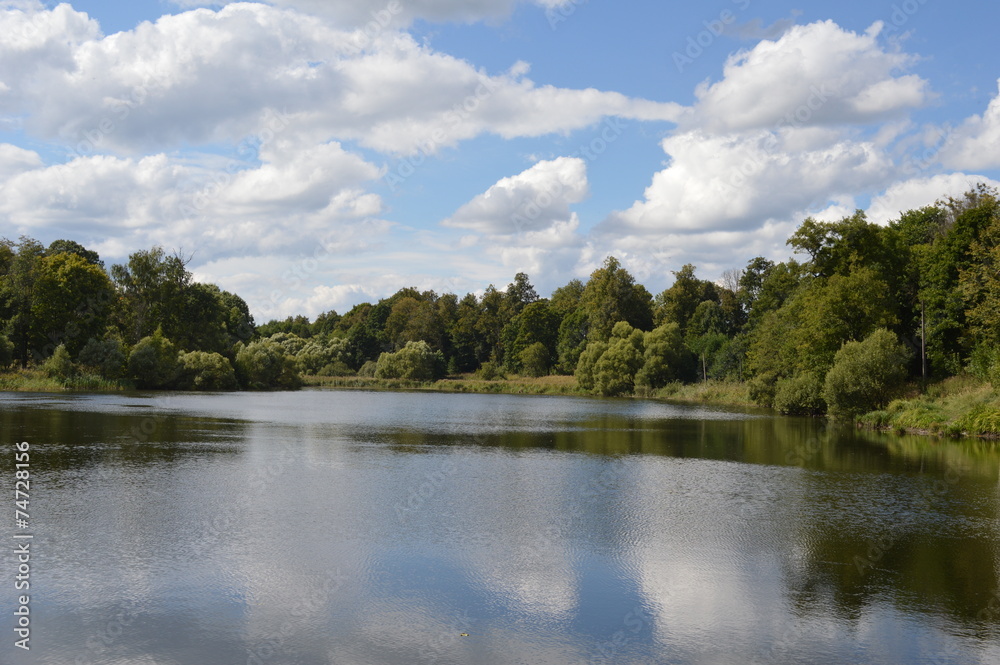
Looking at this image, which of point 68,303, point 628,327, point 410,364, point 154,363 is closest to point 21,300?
point 68,303

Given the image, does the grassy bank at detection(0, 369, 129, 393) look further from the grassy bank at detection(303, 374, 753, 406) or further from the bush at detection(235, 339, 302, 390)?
the grassy bank at detection(303, 374, 753, 406)

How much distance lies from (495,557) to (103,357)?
68744 mm

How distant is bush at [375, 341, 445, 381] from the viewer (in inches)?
4525

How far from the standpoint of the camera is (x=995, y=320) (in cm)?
3694

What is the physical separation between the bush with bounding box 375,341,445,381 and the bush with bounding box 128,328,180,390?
40481 mm

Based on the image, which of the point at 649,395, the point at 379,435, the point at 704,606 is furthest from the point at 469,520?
the point at 649,395

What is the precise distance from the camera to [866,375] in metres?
44.5

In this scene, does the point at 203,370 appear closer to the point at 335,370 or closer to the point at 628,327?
the point at 335,370

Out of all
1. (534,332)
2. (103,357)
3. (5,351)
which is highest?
(534,332)

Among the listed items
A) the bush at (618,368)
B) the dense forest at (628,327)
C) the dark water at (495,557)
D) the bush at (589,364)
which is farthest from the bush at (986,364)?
the bush at (589,364)

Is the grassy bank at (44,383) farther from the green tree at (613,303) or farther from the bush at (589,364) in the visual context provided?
the green tree at (613,303)

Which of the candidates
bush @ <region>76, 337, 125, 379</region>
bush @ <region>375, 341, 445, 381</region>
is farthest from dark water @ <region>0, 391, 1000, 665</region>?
bush @ <region>375, 341, 445, 381</region>

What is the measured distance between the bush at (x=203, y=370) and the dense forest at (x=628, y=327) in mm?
174

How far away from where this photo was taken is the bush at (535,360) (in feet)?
388
